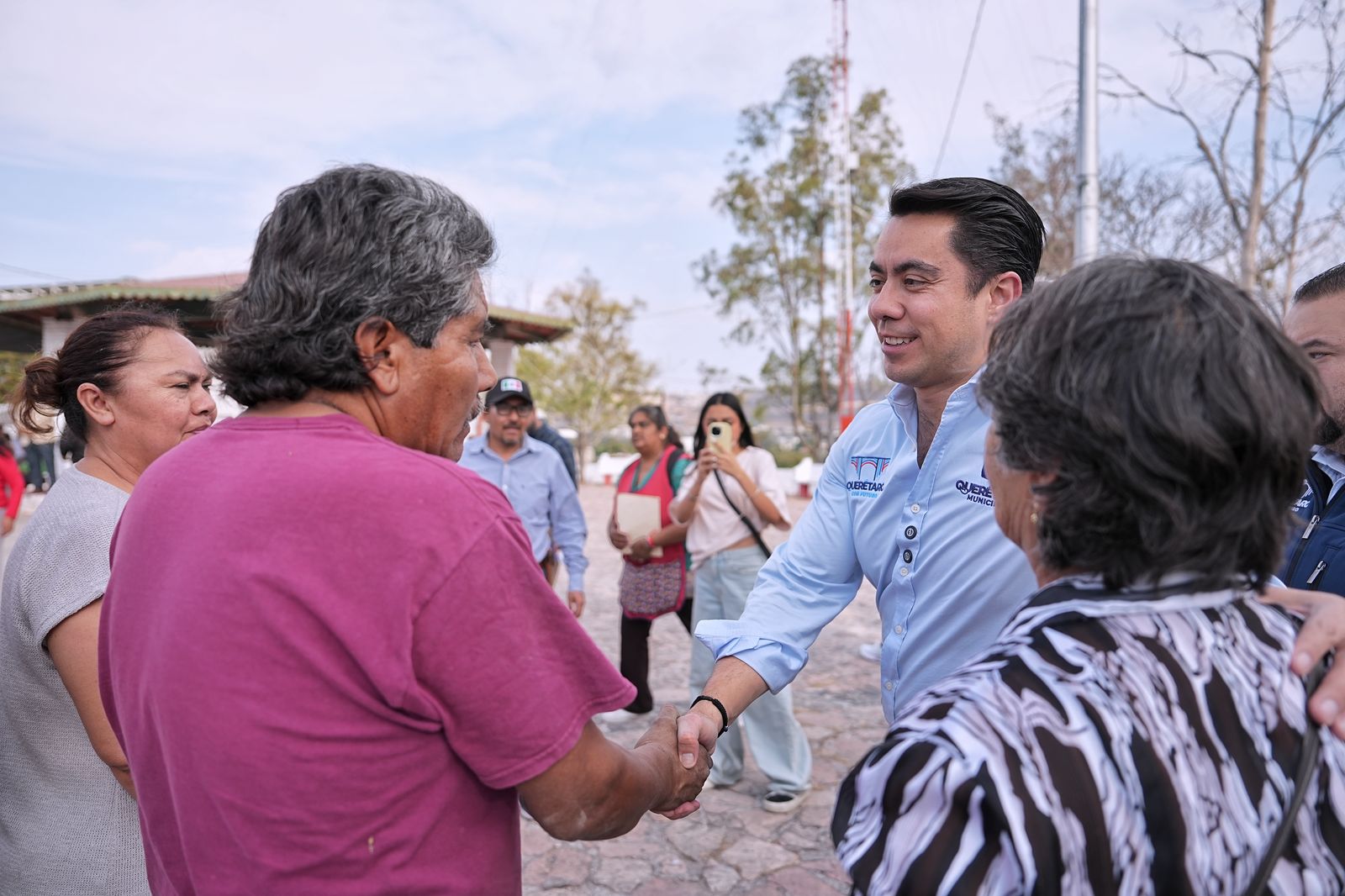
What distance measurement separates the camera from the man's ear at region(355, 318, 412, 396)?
132cm

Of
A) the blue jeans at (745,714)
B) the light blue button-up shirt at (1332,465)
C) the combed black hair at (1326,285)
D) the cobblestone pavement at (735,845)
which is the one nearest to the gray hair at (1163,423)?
the light blue button-up shirt at (1332,465)

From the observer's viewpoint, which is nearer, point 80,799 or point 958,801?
point 958,801

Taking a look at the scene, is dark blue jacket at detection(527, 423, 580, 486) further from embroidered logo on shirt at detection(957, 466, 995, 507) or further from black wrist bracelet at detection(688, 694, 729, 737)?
embroidered logo on shirt at detection(957, 466, 995, 507)

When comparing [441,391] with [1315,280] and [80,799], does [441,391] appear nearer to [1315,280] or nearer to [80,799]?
[80,799]

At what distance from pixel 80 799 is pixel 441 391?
138 centimetres

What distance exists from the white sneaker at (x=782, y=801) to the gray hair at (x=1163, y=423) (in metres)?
3.78

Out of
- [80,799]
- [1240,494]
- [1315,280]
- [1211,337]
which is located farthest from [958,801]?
[1315,280]

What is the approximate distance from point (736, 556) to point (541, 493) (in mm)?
1477

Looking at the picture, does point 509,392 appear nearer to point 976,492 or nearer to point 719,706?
point 719,706

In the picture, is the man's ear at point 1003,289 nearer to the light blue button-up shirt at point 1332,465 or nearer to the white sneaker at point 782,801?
the light blue button-up shirt at point 1332,465

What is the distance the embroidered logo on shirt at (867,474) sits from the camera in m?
2.38

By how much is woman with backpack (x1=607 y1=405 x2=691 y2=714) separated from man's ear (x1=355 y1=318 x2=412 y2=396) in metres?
3.98

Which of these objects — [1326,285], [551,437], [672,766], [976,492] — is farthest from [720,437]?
[672,766]

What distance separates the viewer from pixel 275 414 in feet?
4.33
